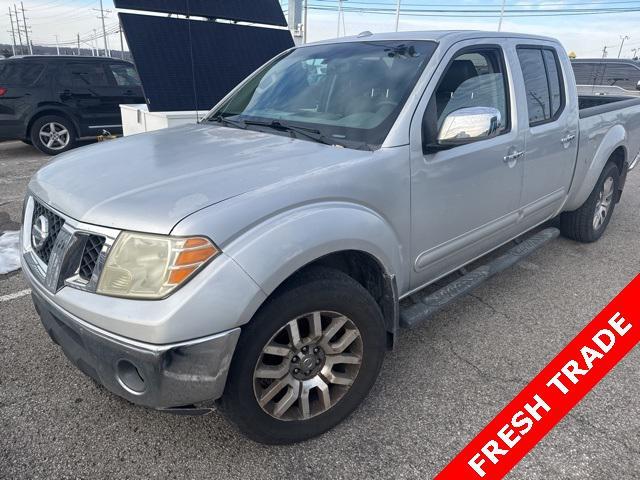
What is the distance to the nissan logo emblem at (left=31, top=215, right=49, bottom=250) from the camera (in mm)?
2016

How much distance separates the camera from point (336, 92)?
2691 millimetres

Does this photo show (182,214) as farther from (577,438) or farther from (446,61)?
(577,438)

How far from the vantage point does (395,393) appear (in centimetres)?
248

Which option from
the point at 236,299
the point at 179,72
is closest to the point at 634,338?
the point at 236,299

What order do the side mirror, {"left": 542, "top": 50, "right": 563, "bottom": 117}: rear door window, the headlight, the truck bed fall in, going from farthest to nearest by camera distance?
the truck bed < {"left": 542, "top": 50, "right": 563, "bottom": 117}: rear door window < the side mirror < the headlight

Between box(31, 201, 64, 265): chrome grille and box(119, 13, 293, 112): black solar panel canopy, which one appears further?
box(119, 13, 293, 112): black solar panel canopy

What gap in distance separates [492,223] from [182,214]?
210cm

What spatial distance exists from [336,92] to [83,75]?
8005 mm

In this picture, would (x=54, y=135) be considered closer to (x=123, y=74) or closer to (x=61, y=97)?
(x=61, y=97)

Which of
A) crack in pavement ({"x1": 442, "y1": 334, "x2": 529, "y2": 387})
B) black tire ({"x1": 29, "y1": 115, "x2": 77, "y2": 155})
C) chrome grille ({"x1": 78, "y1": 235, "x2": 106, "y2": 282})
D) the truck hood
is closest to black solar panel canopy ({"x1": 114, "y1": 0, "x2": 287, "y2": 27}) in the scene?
black tire ({"x1": 29, "y1": 115, "x2": 77, "y2": 155})

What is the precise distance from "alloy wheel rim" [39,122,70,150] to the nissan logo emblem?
7.64m

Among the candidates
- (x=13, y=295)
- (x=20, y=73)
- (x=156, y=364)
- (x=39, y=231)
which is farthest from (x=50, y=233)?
(x=20, y=73)

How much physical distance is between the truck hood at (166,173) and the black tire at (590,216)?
313 cm

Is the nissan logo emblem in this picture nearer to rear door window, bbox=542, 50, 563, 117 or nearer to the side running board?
the side running board
